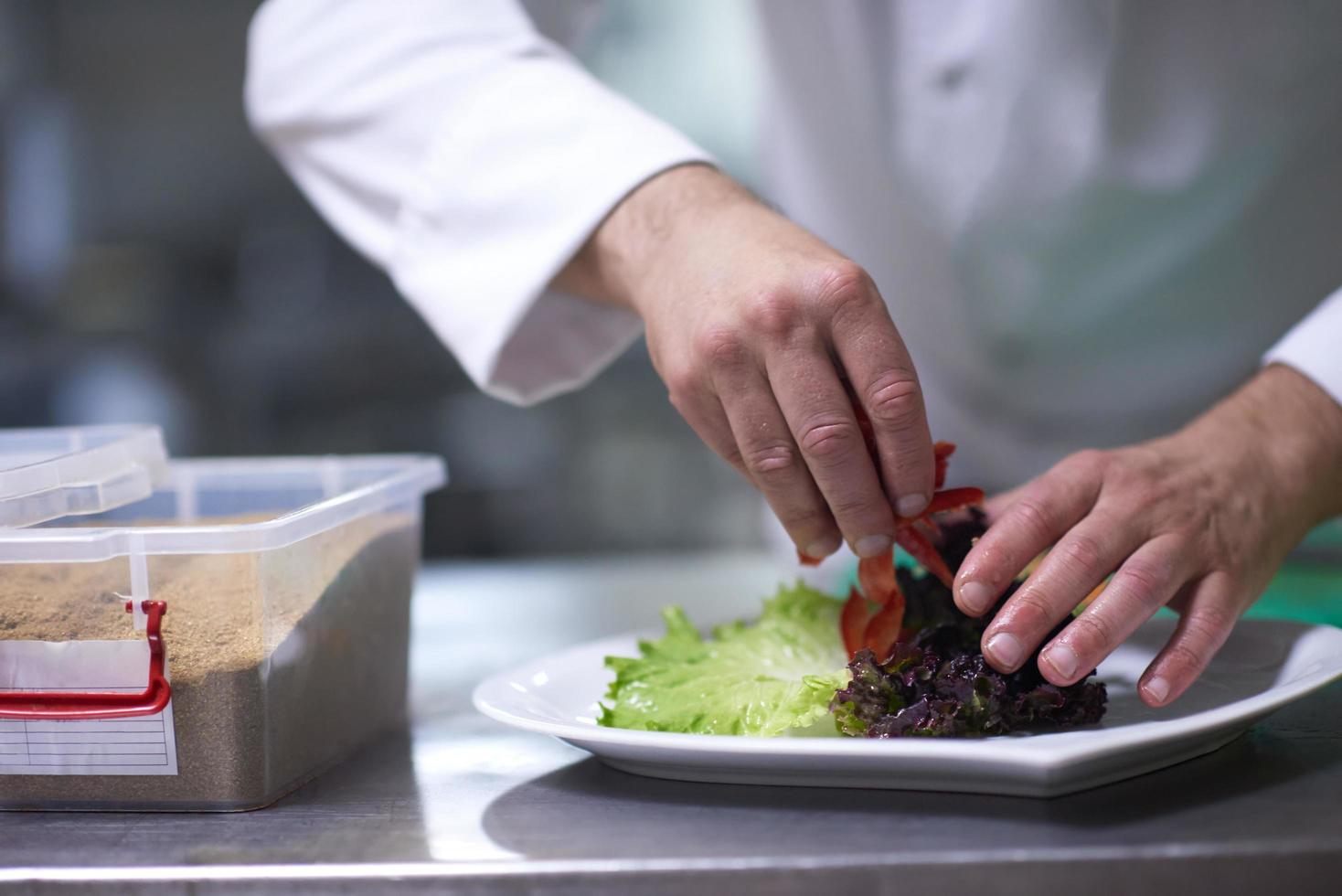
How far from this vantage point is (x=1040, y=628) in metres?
0.66

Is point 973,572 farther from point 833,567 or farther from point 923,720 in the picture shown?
point 833,567

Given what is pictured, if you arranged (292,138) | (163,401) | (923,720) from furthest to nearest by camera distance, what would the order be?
(163,401) → (292,138) → (923,720)

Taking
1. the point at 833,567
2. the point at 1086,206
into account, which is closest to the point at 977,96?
the point at 1086,206

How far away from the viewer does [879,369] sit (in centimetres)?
66

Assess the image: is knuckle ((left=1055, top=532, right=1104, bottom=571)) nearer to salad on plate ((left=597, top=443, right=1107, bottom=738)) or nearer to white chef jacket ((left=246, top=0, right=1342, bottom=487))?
salad on plate ((left=597, top=443, right=1107, bottom=738))

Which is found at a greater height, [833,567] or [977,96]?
[977,96]

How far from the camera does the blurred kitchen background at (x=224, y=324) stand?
2951 millimetres

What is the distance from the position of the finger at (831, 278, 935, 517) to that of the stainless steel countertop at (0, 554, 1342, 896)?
206mm

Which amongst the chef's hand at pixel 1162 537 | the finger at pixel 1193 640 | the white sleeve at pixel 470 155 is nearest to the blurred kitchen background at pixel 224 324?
the white sleeve at pixel 470 155

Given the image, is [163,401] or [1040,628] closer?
[1040,628]

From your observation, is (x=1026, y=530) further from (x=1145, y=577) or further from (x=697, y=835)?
(x=697, y=835)

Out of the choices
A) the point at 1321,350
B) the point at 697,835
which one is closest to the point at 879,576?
the point at 697,835

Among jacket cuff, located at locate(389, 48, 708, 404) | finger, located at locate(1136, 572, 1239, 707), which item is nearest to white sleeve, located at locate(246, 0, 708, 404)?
jacket cuff, located at locate(389, 48, 708, 404)

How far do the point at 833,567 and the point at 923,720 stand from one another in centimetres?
76
